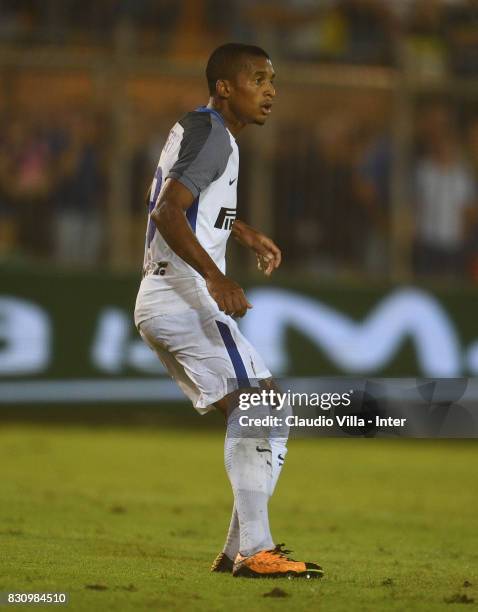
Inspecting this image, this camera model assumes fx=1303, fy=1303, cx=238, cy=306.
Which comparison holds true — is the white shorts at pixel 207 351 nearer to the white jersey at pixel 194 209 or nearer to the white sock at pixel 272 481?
the white jersey at pixel 194 209

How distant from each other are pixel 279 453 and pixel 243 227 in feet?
4.50

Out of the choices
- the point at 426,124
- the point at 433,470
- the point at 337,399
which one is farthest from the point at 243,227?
the point at 426,124

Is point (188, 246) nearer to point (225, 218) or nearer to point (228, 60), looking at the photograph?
point (225, 218)

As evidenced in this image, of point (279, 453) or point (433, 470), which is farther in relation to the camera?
point (433, 470)

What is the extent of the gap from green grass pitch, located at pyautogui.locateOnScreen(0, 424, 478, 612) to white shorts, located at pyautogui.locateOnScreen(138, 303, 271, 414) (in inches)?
34.5

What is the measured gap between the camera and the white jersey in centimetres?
595

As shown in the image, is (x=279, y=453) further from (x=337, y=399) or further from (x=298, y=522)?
(x=298, y=522)

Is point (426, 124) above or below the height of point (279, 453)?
above

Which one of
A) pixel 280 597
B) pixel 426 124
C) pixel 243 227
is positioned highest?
pixel 426 124

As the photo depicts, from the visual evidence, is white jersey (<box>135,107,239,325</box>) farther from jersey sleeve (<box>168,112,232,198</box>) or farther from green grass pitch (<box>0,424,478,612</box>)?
green grass pitch (<box>0,424,478,612</box>)

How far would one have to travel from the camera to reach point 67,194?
13320 millimetres

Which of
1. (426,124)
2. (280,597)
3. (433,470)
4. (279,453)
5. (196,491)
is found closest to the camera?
(280,597)

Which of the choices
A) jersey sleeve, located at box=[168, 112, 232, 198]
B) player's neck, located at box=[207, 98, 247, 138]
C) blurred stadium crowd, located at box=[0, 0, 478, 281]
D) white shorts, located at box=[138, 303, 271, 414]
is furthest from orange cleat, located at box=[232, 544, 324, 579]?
blurred stadium crowd, located at box=[0, 0, 478, 281]

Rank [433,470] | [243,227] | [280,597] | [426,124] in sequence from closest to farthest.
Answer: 1. [280,597]
2. [243,227]
3. [433,470]
4. [426,124]
